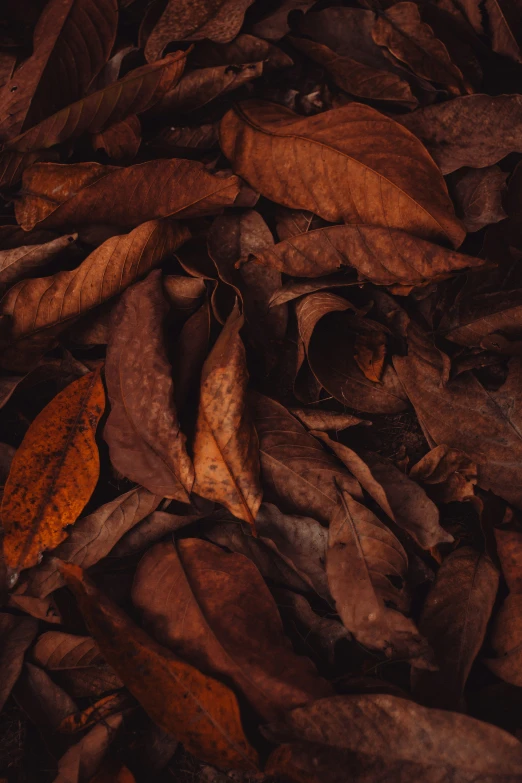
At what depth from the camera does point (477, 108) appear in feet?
4.68

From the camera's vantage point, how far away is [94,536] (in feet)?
4.16

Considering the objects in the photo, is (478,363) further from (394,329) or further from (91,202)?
(91,202)

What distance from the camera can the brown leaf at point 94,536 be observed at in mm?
1245

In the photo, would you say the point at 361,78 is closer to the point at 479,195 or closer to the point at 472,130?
the point at 472,130

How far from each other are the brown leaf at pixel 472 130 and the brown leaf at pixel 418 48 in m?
0.06

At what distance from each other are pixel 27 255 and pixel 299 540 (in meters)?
0.82

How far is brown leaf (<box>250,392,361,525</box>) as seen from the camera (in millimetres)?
1264

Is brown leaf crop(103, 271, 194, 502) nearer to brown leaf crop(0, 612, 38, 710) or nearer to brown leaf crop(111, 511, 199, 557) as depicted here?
brown leaf crop(111, 511, 199, 557)

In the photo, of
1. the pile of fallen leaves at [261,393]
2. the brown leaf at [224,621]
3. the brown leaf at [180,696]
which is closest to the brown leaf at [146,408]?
the pile of fallen leaves at [261,393]

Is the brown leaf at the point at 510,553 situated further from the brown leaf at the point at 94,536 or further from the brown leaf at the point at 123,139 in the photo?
the brown leaf at the point at 123,139

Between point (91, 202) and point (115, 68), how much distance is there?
1.24 feet

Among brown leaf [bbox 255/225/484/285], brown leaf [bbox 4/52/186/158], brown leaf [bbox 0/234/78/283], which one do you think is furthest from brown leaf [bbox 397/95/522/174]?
brown leaf [bbox 0/234/78/283]

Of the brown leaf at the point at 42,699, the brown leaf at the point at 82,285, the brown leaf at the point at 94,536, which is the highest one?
the brown leaf at the point at 82,285

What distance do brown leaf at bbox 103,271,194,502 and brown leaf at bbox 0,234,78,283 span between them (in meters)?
0.22
